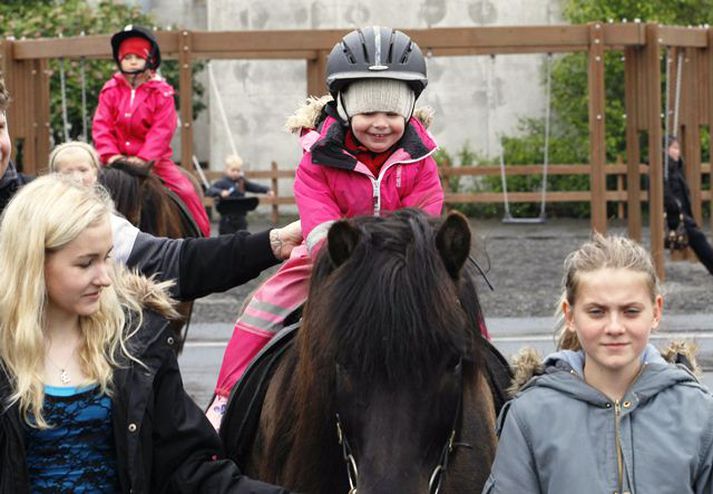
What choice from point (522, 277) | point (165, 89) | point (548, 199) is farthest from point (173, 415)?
point (548, 199)

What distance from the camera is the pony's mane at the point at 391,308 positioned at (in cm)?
447

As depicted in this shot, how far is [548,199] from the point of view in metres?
27.7

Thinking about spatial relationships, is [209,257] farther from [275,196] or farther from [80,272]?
[275,196]

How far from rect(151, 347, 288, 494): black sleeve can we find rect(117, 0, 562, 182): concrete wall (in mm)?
27092

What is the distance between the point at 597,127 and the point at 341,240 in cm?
1518

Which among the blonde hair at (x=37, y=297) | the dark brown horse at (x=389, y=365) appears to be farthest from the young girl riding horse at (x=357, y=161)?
the blonde hair at (x=37, y=297)

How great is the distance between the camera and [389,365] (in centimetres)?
445

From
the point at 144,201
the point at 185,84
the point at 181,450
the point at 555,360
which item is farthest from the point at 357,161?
the point at 185,84

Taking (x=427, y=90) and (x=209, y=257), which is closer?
(x=209, y=257)

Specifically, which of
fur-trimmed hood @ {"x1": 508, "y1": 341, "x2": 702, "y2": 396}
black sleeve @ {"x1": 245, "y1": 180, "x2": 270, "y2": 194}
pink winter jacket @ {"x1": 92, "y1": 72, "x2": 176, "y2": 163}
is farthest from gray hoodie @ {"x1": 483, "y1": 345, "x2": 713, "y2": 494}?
black sleeve @ {"x1": 245, "y1": 180, "x2": 270, "y2": 194}

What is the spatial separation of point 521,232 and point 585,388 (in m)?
→ 24.2

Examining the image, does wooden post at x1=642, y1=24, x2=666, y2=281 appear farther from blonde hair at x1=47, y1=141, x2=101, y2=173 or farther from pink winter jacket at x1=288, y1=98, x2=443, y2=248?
pink winter jacket at x1=288, y1=98, x2=443, y2=248

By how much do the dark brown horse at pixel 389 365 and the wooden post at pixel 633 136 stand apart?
15060mm

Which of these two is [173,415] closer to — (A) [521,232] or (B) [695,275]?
(B) [695,275]
